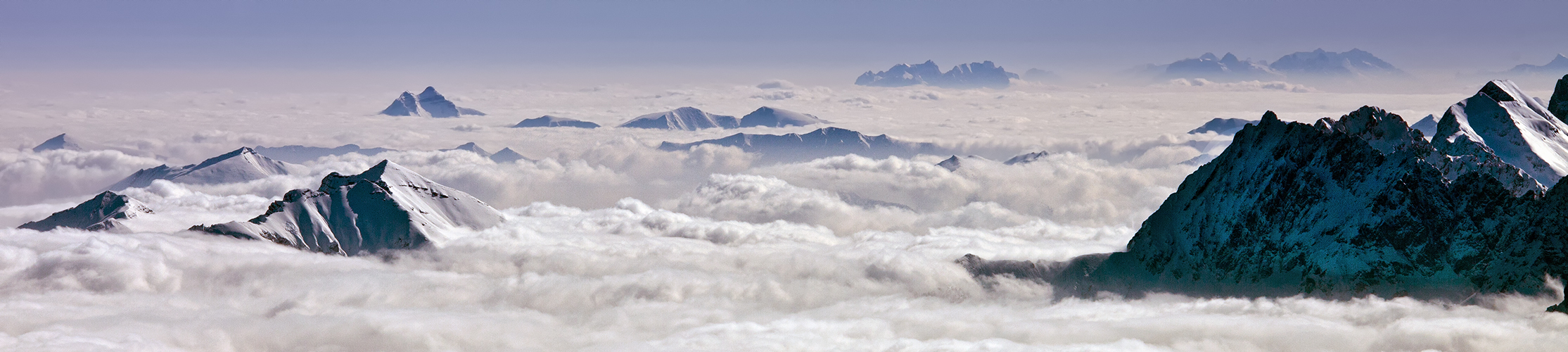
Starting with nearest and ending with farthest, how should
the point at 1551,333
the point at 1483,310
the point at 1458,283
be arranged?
1. the point at 1551,333
2. the point at 1483,310
3. the point at 1458,283

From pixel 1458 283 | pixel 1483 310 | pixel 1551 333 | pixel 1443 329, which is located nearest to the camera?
pixel 1551 333

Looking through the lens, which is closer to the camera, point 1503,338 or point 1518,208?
point 1503,338

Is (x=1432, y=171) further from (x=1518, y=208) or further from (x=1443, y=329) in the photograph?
(x=1443, y=329)

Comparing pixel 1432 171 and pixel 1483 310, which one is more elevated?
pixel 1432 171

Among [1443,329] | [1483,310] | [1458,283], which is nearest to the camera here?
[1443,329]

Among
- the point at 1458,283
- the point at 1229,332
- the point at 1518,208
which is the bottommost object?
the point at 1229,332

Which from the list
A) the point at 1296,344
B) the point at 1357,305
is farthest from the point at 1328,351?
the point at 1357,305

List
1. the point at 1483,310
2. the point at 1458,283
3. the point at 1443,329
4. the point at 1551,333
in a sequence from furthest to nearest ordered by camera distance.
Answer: the point at 1458,283 < the point at 1483,310 < the point at 1443,329 < the point at 1551,333

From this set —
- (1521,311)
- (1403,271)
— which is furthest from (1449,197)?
(1521,311)

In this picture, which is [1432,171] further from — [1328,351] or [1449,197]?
[1328,351]
